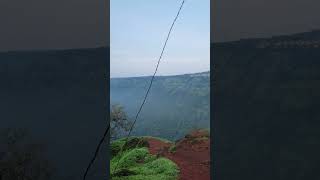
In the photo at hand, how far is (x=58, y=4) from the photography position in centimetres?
A: 498

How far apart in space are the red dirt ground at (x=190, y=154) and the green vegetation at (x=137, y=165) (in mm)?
188

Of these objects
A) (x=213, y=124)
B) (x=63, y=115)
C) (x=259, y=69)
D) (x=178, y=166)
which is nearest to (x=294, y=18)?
(x=259, y=69)

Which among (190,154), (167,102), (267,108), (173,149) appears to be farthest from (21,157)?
(167,102)

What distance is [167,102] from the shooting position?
948 centimetres

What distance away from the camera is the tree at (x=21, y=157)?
15.9ft

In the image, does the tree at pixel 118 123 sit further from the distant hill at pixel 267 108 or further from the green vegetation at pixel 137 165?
the distant hill at pixel 267 108

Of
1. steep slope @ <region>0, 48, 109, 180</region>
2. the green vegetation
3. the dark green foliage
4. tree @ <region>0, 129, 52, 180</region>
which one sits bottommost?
the green vegetation

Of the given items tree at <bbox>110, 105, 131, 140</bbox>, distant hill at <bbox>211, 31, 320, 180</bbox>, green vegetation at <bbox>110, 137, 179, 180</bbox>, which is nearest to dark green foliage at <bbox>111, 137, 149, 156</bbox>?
green vegetation at <bbox>110, 137, 179, 180</bbox>

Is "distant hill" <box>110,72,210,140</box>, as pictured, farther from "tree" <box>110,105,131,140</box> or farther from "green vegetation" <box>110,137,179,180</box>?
"tree" <box>110,105,131,140</box>

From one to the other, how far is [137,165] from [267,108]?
3922 millimetres

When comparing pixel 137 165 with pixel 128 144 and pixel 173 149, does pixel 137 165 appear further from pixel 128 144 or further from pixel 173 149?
pixel 173 149

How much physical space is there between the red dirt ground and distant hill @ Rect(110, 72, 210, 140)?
20 centimetres

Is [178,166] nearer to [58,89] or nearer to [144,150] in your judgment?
[144,150]

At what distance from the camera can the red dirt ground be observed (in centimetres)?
809
